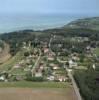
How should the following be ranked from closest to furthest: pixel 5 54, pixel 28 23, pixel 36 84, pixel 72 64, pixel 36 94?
pixel 36 94, pixel 36 84, pixel 72 64, pixel 5 54, pixel 28 23

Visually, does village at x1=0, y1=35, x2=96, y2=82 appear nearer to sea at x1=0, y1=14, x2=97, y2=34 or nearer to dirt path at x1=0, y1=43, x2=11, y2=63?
dirt path at x1=0, y1=43, x2=11, y2=63

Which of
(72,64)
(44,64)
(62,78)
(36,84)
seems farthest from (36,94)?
(72,64)

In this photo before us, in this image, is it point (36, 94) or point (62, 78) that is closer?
point (36, 94)

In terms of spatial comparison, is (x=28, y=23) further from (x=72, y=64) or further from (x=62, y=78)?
(x=62, y=78)

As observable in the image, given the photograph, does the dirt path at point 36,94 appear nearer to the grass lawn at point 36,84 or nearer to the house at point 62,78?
the grass lawn at point 36,84

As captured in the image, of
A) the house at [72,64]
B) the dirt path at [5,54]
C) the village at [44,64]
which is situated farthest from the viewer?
the dirt path at [5,54]

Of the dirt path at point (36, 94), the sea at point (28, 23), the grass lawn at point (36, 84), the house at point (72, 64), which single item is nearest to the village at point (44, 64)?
the house at point (72, 64)

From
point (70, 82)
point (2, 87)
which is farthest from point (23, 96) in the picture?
point (70, 82)

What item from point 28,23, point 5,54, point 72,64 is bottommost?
point 72,64

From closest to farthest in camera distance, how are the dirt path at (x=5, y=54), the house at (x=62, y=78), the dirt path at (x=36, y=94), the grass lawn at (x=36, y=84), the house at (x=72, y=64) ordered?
1. the dirt path at (x=36, y=94)
2. the grass lawn at (x=36, y=84)
3. the house at (x=62, y=78)
4. the house at (x=72, y=64)
5. the dirt path at (x=5, y=54)

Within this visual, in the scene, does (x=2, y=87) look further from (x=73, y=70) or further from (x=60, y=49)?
(x=60, y=49)
